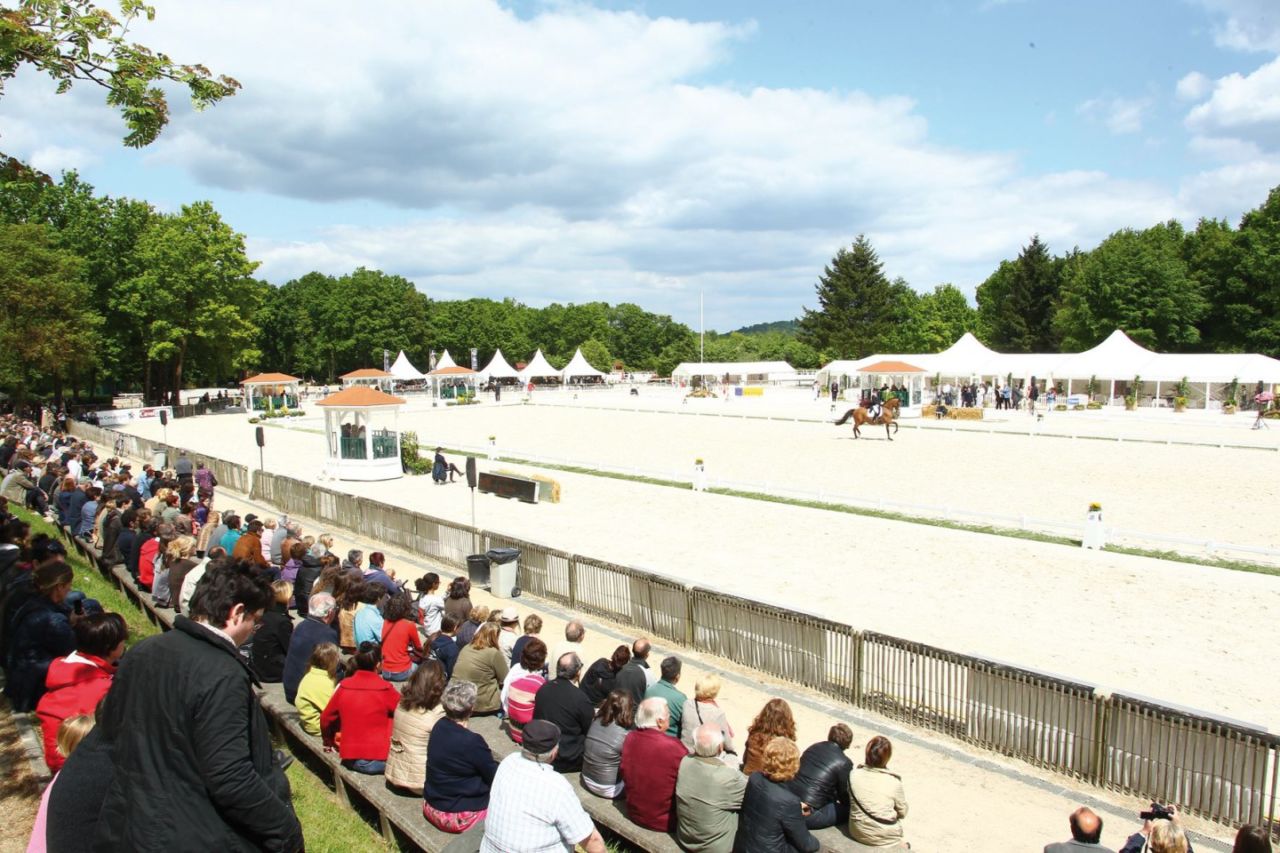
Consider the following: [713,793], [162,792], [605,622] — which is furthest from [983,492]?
[162,792]

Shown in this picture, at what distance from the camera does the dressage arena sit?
1010 cm

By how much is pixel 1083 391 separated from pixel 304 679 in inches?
2201

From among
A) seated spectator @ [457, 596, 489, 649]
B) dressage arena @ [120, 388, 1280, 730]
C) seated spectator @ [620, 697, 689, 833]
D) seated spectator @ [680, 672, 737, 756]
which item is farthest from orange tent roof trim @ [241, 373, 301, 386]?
seated spectator @ [620, 697, 689, 833]

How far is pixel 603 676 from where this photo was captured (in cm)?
679

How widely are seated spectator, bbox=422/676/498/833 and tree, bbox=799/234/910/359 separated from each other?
282ft

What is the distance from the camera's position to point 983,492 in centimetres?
2073

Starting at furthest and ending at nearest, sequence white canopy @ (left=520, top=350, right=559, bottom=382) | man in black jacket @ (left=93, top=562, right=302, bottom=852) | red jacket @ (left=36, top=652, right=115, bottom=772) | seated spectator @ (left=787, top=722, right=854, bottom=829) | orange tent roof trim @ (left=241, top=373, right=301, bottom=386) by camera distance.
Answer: white canopy @ (left=520, top=350, right=559, bottom=382) → orange tent roof trim @ (left=241, top=373, right=301, bottom=386) → seated spectator @ (left=787, top=722, right=854, bottom=829) → red jacket @ (left=36, top=652, right=115, bottom=772) → man in black jacket @ (left=93, top=562, right=302, bottom=852)

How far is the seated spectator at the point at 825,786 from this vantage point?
537 centimetres

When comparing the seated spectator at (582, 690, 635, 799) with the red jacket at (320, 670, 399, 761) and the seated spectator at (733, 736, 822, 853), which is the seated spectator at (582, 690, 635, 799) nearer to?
the seated spectator at (733, 736, 822, 853)

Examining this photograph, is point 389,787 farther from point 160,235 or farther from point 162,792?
point 160,235

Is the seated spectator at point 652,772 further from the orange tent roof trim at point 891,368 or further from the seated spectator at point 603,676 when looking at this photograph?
the orange tent roof trim at point 891,368

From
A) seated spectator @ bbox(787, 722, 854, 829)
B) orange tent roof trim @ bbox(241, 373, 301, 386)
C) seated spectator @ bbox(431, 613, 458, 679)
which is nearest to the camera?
seated spectator @ bbox(787, 722, 854, 829)

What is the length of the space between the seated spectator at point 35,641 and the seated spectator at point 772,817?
501 cm

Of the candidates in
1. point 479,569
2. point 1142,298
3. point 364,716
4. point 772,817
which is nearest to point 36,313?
point 479,569
